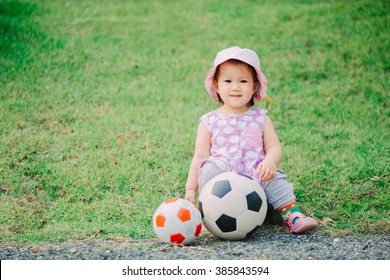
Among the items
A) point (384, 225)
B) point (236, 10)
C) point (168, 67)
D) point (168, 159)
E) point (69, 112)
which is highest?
point (236, 10)

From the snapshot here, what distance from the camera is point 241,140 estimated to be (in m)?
4.09

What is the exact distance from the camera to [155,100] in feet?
21.2

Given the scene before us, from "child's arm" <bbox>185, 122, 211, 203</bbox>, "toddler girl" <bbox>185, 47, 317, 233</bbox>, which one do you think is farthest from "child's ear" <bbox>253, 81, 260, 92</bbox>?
"child's arm" <bbox>185, 122, 211, 203</bbox>

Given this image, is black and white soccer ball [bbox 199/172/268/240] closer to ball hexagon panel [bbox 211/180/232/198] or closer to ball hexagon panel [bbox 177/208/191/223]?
ball hexagon panel [bbox 211/180/232/198]

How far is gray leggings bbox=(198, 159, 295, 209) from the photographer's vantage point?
12.9 feet

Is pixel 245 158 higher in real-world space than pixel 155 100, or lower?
lower

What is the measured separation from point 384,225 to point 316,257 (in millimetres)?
1081

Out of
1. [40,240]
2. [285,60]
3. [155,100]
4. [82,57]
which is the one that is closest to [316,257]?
[40,240]

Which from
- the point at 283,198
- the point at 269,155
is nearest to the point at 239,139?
the point at 269,155

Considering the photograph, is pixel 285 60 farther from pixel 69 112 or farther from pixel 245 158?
pixel 245 158

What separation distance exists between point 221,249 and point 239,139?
1009 millimetres

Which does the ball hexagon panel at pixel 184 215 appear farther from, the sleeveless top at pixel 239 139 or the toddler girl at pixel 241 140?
the sleeveless top at pixel 239 139

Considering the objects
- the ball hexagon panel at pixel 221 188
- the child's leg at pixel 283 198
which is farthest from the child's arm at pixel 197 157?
the child's leg at pixel 283 198

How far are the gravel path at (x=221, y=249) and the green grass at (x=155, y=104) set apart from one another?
247mm
